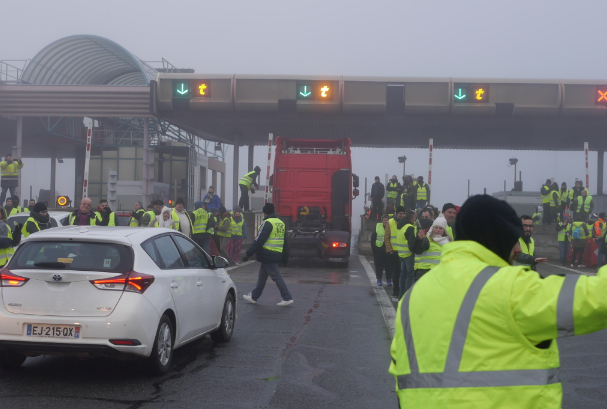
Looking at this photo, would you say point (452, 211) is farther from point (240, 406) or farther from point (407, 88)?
point (407, 88)

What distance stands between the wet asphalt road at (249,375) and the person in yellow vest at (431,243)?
1.08m

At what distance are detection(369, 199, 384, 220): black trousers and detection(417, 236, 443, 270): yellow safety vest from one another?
16282 mm

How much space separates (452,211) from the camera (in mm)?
9922

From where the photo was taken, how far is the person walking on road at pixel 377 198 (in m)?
25.6

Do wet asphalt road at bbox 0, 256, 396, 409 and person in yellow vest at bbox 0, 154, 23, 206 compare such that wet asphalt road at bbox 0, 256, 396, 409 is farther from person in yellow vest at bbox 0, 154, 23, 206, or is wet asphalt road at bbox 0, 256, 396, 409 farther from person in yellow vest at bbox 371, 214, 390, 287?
person in yellow vest at bbox 0, 154, 23, 206

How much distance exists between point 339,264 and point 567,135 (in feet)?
47.6

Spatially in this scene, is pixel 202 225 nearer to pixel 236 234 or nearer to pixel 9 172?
pixel 236 234

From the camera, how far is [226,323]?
8.37 metres

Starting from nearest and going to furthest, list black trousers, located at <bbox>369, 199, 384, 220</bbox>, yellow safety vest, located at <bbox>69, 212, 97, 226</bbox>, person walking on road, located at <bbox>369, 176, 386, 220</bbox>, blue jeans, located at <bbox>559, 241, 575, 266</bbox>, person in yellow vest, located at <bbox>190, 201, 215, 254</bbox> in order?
yellow safety vest, located at <bbox>69, 212, 97, 226</bbox>, person in yellow vest, located at <bbox>190, 201, 215, 254</bbox>, blue jeans, located at <bbox>559, 241, 575, 266</bbox>, person walking on road, located at <bbox>369, 176, 386, 220</bbox>, black trousers, located at <bbox>369, 199, 384, 220</bbox>

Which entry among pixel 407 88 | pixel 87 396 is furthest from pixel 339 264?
pixel 87 396

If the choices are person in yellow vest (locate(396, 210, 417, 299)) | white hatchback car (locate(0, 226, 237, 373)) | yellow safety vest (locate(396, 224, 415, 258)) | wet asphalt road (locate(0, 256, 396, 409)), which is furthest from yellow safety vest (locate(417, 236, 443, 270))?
white hatchback car (locate(0, 226, 237, 373))

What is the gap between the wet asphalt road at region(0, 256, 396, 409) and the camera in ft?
18.4

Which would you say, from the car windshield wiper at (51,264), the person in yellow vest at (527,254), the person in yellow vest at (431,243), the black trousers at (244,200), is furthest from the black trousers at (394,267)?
the black trousers at (244,200)

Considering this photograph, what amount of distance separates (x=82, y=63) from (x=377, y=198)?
54.5 ft
